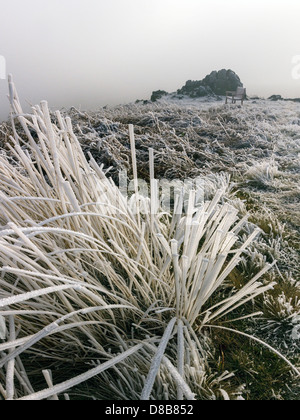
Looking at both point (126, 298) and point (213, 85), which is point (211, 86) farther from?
point (126, 298)

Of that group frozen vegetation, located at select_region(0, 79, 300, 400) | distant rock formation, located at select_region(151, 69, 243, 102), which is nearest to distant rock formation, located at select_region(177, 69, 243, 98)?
distant rock formation, located at select_region(151, 69, 243, 102)

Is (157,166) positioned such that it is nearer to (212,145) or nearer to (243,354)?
(212,145)

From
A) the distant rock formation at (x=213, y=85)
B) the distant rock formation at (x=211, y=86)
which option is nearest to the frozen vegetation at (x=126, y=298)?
the distant rock formation at (x=211, y=86)

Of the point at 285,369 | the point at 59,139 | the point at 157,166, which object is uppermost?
the point at 59,139

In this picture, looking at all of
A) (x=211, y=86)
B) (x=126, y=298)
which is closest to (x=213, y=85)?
(x=211, y=86)

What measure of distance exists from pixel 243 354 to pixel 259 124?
3.82m

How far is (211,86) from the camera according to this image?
1305 centimetres

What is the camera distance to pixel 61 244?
1081 mm

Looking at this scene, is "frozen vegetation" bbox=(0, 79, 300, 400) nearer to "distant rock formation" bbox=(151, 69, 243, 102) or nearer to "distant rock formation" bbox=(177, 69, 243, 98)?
"distant rock formation" bbox=(151, 69, 243, 102)

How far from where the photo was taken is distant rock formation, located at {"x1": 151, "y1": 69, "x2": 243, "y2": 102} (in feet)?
36.9

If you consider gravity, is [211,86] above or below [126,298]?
above

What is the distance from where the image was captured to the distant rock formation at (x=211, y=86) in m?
11.3

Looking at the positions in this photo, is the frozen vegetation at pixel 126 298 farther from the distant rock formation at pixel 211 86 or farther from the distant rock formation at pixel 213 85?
the distant rock formation at pixel 213 85
